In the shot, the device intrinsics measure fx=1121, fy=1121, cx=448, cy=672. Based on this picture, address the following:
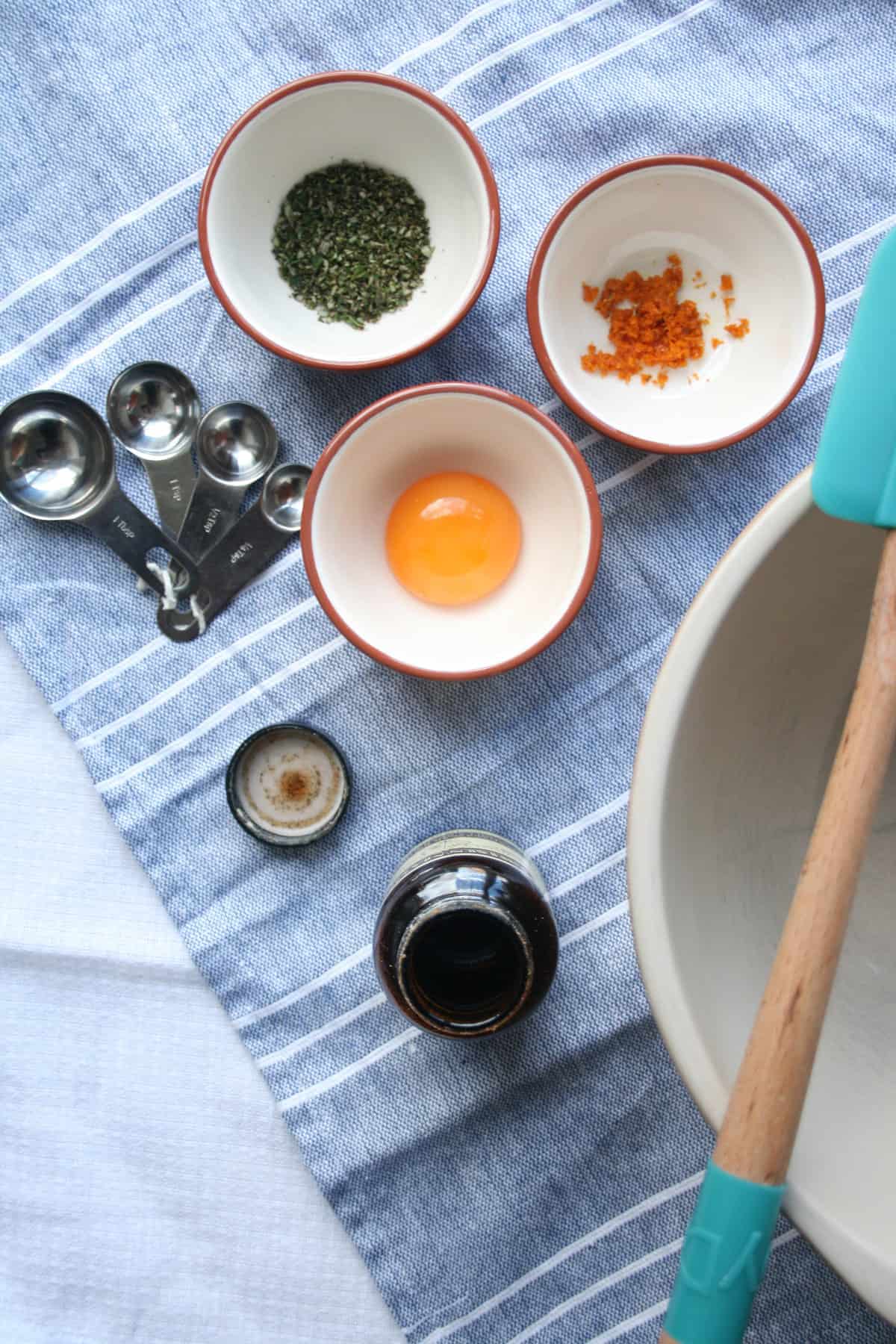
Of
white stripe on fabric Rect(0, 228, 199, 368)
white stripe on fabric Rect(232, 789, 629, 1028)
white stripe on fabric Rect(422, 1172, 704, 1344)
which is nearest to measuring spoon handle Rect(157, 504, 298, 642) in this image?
white stripe on fabric Rect(0, 228, 199, 368)

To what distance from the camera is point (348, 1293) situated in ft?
3.51

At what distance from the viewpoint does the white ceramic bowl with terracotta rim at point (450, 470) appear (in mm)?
972

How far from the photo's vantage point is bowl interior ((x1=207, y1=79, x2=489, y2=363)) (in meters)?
1.00

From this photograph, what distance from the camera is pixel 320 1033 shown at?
106 cm

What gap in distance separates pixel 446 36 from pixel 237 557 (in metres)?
0.53

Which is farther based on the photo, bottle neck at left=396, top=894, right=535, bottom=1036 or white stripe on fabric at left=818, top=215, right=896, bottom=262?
white stripe on fabric at left=818, top=215, right=896, bottom=262

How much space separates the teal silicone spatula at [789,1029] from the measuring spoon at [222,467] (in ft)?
1.91

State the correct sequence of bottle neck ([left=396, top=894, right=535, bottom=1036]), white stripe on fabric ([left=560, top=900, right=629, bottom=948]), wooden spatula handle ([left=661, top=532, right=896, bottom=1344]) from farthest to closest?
white stripe on fabric ([left=560, top=900, right=629, bottom=948]) < bottle neck ([left=396, top=894, right=535, bottom=1036]) < wooden spatula handle ([left=661, top=532, right=896, bottom=1344])

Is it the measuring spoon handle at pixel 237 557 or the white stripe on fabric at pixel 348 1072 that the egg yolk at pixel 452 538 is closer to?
the measuring spoon handle at pixel 237 557

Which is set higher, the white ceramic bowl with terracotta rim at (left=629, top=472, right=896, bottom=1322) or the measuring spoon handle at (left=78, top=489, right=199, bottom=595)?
the measuring spoon handle at (left=78, top=489, right=199, bottom=595)

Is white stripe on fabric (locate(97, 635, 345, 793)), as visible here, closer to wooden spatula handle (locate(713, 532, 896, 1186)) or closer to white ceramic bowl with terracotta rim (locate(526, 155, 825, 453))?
white ceramic bowl with terracotta rim (locate(526, 155, 825, 453))

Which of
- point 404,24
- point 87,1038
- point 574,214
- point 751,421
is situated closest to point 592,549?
point 751,421

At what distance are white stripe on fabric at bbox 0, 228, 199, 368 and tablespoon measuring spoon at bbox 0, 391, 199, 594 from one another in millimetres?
50

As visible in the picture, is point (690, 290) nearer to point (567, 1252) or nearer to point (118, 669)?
point (118, 669)
